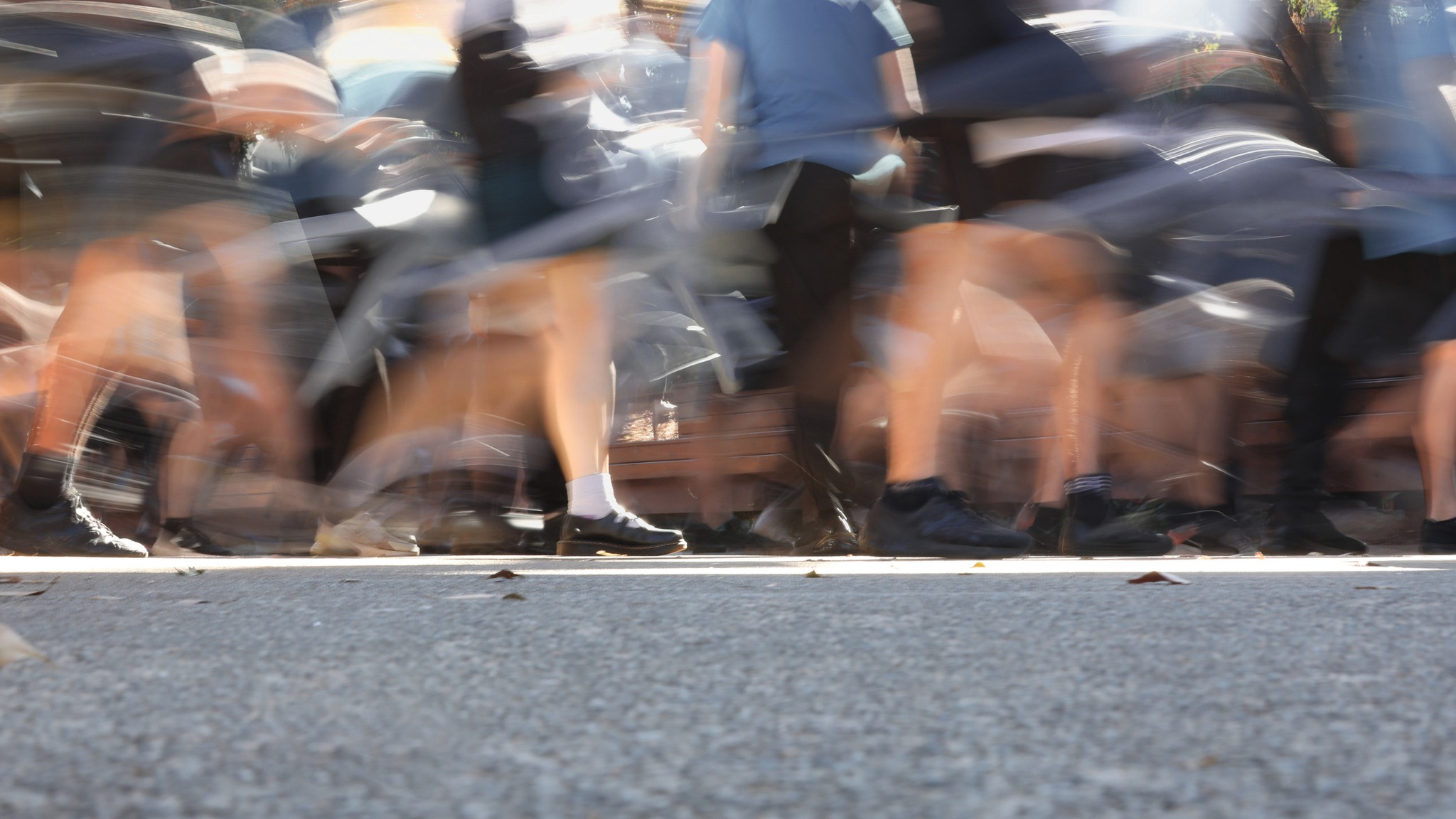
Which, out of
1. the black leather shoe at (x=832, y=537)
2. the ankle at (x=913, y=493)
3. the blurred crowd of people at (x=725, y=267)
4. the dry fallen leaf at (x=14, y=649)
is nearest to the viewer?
the dry fallen leaf at (x=14, y=649)

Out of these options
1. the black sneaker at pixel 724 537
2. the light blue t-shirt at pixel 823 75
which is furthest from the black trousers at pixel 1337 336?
the black sneaker at pixel 724 537

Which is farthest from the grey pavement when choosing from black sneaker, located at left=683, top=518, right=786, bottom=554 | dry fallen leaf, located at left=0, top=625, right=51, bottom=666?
black sneaker, located at left=683, top=518, right=786, bottom=554

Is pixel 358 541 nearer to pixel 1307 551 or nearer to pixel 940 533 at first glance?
pixel 940 533

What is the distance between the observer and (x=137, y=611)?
84.4 inches

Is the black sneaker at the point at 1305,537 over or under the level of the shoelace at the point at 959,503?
under

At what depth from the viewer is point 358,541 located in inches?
171

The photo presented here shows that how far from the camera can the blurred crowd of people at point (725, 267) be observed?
145 inches

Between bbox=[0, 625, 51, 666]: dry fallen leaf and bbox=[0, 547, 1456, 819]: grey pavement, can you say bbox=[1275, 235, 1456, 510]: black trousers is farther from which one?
bbox=[0, 625, 51, 666]: dry fallen leaf

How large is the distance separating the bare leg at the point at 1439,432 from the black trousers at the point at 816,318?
1.68 m

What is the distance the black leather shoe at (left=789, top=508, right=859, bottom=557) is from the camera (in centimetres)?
403

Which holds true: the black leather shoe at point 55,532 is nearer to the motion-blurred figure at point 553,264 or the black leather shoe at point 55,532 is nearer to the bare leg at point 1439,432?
the motion-blurred figure at point 553,264

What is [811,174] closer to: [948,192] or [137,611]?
[948,192]

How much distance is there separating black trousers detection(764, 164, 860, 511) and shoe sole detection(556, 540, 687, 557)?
59cm

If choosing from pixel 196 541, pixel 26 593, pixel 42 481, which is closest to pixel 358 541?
pixel 196 541
